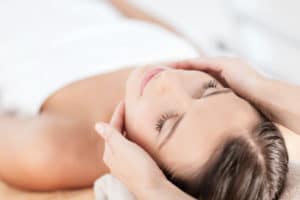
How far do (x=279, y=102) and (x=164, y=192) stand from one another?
0.31 metres

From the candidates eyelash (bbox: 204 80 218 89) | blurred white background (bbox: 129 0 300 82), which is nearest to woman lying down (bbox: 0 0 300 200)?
eyelash (bbox: 204 80 218 89)

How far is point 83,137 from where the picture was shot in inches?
52.5

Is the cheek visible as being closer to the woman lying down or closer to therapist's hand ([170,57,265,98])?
the woman lying down

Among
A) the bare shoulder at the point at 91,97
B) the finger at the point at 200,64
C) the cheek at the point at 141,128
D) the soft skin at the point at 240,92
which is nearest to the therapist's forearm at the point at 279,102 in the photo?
the soft skin at the point at 240,92

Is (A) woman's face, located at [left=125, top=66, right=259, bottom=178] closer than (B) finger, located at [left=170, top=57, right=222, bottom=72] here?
Yes

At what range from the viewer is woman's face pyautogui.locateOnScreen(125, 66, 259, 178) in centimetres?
95

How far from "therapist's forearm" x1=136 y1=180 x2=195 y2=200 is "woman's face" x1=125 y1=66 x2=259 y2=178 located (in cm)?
5

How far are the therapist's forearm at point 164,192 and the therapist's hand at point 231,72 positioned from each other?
0.27 metres

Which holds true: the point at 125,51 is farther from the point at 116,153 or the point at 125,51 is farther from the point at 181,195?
the point at 181,195

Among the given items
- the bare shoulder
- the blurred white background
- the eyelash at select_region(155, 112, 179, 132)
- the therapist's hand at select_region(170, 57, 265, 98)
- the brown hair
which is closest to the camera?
the brown hair

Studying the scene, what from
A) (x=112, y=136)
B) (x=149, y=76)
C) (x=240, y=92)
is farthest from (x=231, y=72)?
(x=112, y=136)

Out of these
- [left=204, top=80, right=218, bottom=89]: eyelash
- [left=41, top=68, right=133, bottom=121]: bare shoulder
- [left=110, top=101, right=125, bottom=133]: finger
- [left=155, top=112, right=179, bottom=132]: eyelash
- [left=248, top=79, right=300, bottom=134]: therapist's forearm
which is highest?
[left=204, top=80, right=218, bottom=89]: eyelash

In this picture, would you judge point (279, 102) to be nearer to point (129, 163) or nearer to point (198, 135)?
point (198, 135)

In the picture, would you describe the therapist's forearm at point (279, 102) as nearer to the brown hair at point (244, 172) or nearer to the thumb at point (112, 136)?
the brown hair at point (244, 172)
